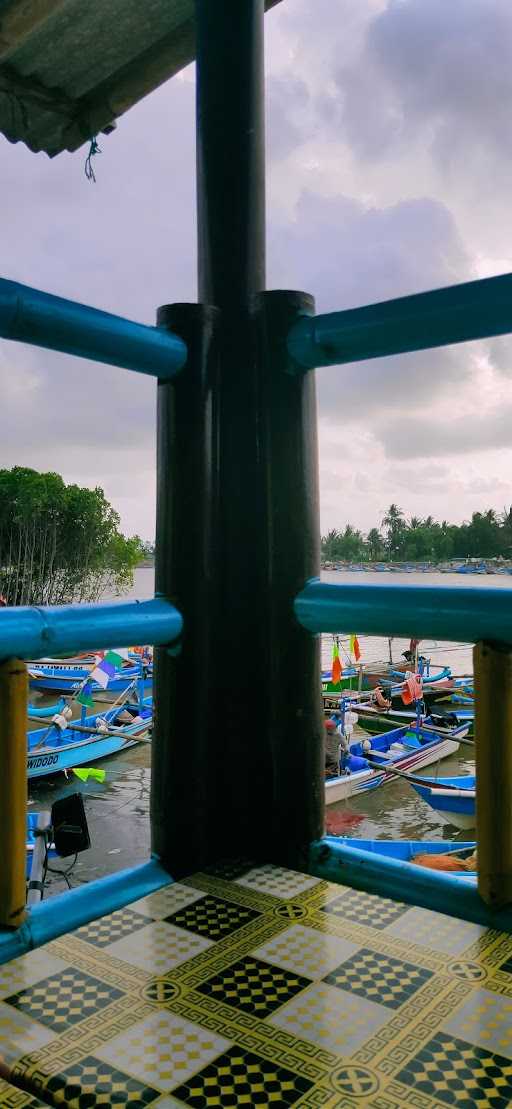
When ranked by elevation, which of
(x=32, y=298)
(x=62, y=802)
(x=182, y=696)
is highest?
(x=32, y=298)

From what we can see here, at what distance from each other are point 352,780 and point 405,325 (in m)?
11.2

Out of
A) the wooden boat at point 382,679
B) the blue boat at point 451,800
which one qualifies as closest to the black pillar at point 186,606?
the blue boat at point 451,800

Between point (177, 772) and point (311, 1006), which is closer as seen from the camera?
point (311, 1006)

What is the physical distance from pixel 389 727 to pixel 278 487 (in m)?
15.6

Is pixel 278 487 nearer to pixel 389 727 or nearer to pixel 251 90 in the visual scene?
pixel 251 90

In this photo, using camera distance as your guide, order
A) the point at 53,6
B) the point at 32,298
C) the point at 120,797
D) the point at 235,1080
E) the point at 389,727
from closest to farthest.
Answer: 1. the point at 235,1080
2. the point at 32,298
3. the point at 53,6
4. the point at 120,797
5. the point at 389,727

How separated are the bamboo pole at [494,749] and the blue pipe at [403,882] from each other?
11cm

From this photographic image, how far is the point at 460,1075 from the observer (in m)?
1.19

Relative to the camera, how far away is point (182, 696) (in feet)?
6.64

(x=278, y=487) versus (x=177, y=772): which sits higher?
(x=278, y=487)

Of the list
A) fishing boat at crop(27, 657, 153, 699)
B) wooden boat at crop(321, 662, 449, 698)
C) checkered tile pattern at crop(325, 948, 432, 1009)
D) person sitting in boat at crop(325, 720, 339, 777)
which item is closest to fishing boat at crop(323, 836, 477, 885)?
person sitting in boat at crop(325, 720, 339, 777)

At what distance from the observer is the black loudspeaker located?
243cm

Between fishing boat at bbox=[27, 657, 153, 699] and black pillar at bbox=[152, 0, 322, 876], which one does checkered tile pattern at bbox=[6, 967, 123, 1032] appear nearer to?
black pillar at bbox=[152, 0, 322, 876]

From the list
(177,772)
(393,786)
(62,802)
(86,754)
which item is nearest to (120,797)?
(86,754)
